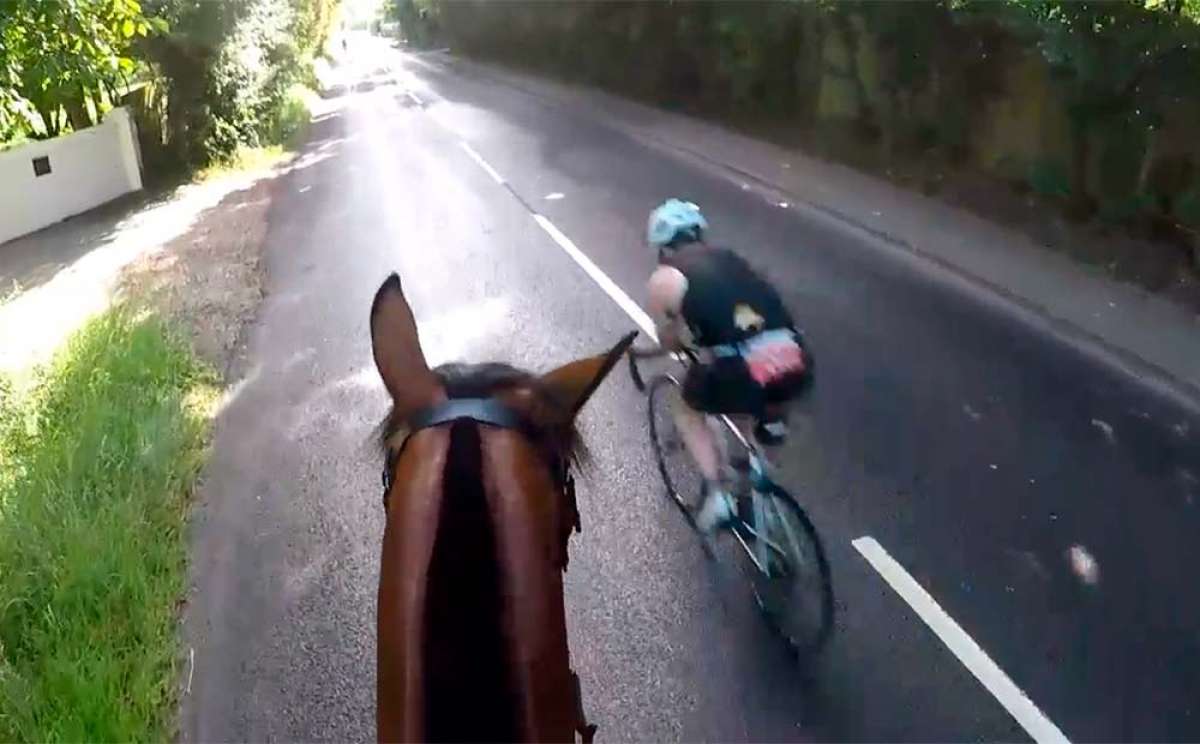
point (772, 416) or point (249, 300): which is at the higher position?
point (772, 416)

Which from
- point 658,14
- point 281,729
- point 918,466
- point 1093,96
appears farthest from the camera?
point 658,14

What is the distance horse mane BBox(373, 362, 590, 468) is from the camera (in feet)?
6.41

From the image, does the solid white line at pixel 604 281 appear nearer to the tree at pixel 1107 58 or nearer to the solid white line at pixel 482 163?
the solid white line at pixel 482 163

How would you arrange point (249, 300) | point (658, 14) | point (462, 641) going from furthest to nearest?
point (658, 14)
point (249, 300)
point (462, 641)

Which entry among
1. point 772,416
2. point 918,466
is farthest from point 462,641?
point 918,466

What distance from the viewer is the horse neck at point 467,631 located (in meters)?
1.52

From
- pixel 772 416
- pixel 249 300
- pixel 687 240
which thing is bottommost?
pixel 249 300

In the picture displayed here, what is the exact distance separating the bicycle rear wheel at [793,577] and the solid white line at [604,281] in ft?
11.1

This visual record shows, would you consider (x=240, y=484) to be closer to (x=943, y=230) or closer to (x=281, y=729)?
(x=281, y=729)

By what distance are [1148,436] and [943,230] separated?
5.04m

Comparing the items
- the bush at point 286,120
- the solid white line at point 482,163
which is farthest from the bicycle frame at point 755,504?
the bush at point 286,120

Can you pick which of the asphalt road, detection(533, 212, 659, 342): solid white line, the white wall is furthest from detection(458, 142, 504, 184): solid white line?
the asphalt road

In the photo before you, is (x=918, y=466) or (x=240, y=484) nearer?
(x=918, y=466)

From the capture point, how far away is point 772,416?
457 cm
